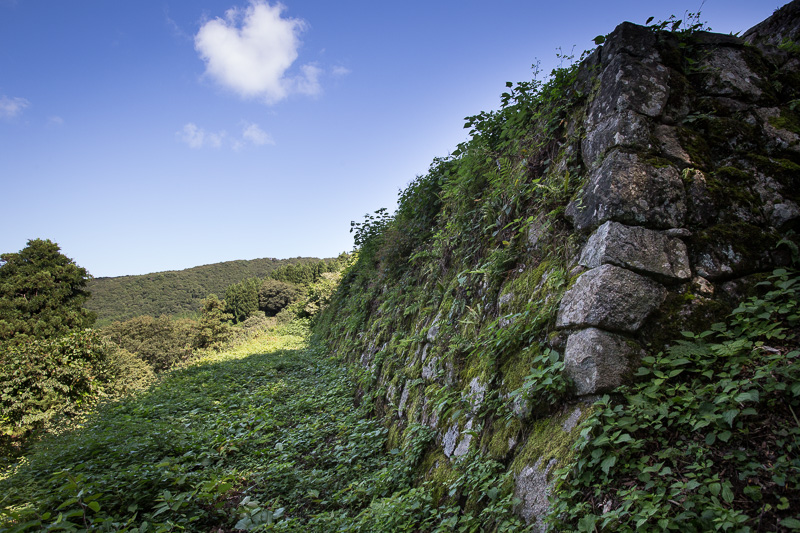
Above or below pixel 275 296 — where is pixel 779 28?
above

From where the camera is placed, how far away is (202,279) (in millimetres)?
66750

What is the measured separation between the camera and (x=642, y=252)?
255cm

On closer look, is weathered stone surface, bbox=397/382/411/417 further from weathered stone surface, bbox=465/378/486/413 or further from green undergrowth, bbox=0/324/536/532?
weathered stone surface, bbox=465/378/486/413

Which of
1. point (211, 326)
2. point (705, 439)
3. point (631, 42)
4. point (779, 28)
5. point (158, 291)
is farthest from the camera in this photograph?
point (158, 291)

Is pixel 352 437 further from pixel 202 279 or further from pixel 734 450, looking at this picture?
pixel 202 279

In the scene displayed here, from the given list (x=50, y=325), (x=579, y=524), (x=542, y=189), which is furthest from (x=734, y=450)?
(x=50, y=325)

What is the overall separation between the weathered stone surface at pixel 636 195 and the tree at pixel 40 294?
21.1m

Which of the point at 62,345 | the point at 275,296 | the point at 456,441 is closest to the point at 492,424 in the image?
the point at 456,441

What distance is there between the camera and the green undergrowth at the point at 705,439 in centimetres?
153

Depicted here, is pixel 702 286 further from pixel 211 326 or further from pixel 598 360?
pixel 211 326

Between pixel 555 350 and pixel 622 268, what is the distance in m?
0.76

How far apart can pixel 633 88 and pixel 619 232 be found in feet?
5.00

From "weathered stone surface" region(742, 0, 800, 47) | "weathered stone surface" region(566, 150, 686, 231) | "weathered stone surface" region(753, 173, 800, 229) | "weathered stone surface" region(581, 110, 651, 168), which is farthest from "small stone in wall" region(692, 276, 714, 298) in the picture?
"weathered stone surface" region(742, 0, 800, 47)

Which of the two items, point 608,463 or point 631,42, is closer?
point 608,463
